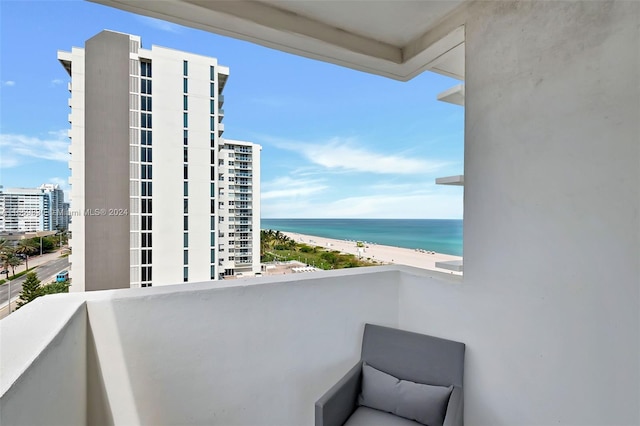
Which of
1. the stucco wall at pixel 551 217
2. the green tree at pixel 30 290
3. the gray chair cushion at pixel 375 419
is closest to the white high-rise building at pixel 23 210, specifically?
the green tree at pixel 30 290

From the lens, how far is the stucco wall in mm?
1032

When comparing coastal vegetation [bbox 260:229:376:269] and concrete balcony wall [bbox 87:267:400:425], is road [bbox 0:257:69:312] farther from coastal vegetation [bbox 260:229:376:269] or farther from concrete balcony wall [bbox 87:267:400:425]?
coastal vegetation [bbox 260:229:376:269]

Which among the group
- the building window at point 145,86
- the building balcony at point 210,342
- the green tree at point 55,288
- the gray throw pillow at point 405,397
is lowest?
the gray throw pillow at point 405,397

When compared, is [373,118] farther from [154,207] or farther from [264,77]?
→ [154,207]

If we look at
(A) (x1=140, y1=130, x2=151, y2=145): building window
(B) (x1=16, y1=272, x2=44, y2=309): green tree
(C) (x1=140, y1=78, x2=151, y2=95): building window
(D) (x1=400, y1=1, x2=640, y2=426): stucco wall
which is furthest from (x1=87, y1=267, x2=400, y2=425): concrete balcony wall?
(C) (x1=140, y1=78, x2=151, y2=95): building window

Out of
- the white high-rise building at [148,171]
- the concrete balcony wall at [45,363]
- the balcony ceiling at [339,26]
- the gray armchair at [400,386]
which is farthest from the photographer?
the white high-rise building at [148,171]

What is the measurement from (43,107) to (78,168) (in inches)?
16.7

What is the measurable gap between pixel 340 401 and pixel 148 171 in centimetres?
208

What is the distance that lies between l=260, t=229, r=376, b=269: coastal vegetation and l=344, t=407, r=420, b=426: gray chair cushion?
107 cm

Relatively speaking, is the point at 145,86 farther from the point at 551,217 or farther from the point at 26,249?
the point at 551,217

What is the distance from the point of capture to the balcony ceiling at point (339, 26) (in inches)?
60.9

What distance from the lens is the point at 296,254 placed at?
3.25m

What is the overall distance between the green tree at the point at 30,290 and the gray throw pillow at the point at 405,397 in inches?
69.6

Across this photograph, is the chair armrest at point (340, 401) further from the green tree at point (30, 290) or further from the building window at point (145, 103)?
the building window at point (145, 103)
